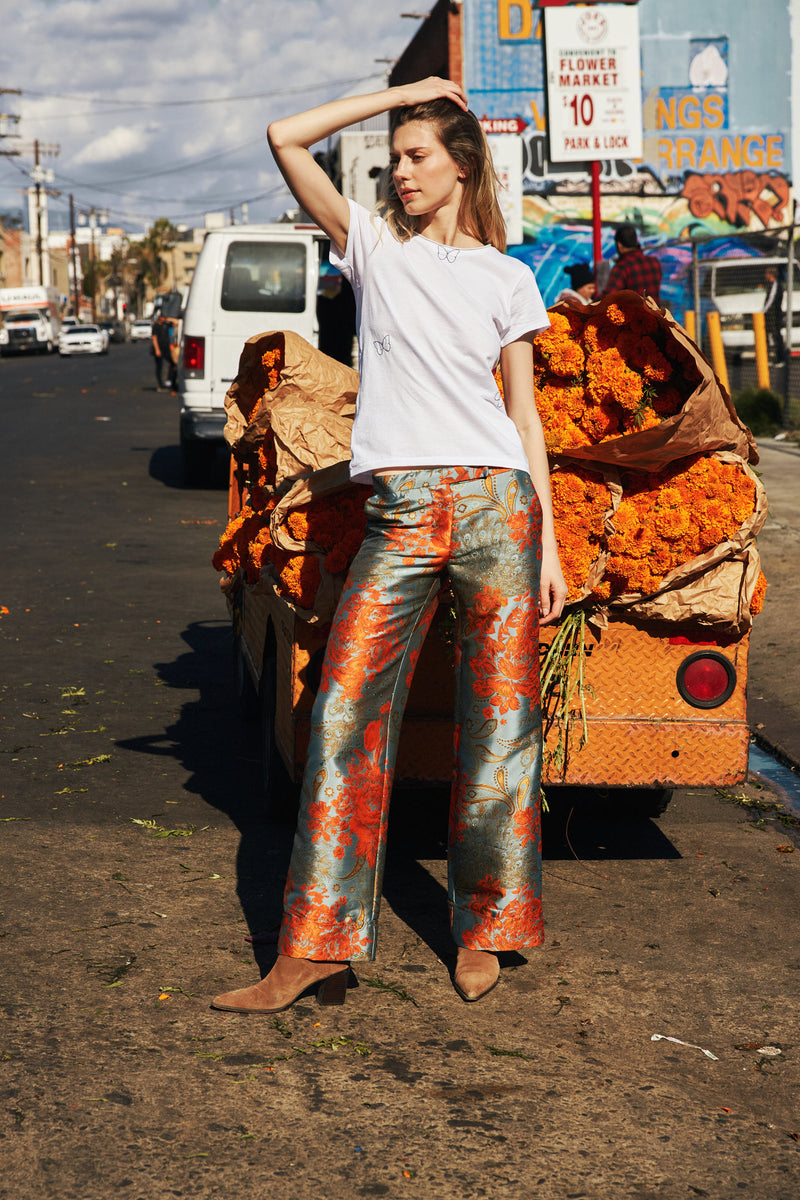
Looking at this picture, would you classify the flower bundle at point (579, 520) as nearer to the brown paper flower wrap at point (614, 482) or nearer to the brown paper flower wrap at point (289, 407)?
the brown paper flower wrap at point (614, 482)

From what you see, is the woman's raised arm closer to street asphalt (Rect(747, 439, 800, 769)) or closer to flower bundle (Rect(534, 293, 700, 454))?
flower bundle (Rect(534, 293, 700, 454))

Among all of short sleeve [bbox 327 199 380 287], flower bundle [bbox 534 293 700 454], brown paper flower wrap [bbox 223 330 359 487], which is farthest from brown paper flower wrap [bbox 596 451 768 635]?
short sleeve [bbox 327 199 380 287]

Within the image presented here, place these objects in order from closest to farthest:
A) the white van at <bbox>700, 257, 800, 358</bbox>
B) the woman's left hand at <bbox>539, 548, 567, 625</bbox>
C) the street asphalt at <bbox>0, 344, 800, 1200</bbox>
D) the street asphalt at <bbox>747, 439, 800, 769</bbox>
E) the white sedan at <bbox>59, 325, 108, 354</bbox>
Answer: the street asphalt at <bbox>0, 344, 800, 1200</bbox> → the woman's left hand at <bbox>539, 548, 567, 625</bbox> → the street asphalt at <bbox>747, 439, 800, 769</bbox> → the white van at <bbox>700, 257, 800, 358</bbox> → the white sedan at <bbox>59, 325, 108, 354</bbox>

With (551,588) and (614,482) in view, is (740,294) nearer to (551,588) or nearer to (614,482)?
(614,482)

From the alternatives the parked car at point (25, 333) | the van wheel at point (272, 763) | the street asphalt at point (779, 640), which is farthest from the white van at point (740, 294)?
the parked car at point (25, 333)

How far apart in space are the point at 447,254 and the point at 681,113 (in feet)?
70.5

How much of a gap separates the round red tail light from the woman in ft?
3.33

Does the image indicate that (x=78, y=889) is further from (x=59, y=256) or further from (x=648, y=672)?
(x=59, y=256)

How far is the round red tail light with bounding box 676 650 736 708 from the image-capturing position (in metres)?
4.40

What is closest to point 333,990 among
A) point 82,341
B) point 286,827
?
point 286,827

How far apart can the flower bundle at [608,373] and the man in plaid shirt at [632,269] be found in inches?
251

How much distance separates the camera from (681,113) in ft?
76.0

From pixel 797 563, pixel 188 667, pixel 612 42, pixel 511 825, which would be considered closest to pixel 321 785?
pixel 511 825

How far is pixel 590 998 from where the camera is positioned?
3.62 metres
